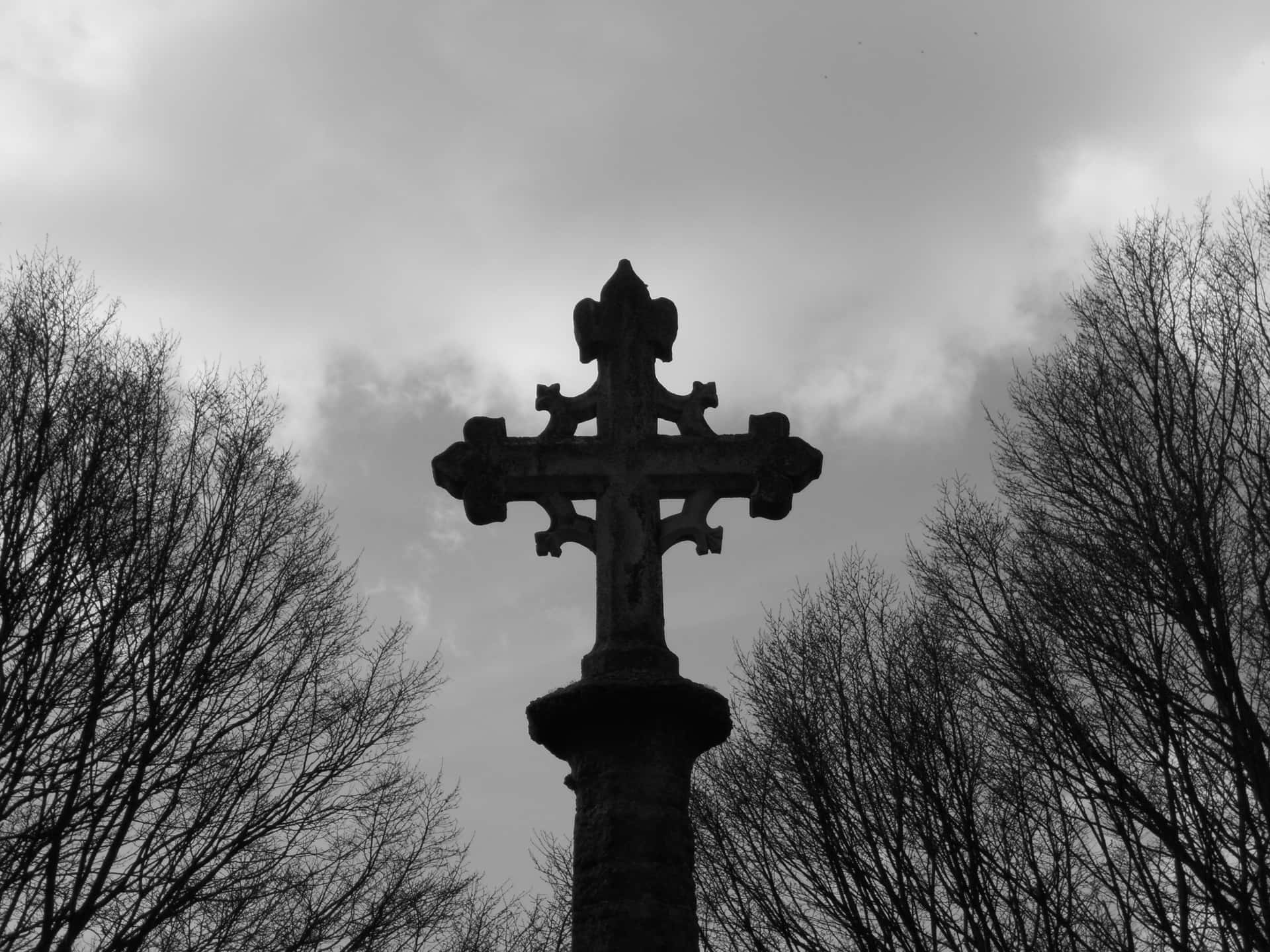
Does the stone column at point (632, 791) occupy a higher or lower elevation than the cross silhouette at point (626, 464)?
lower

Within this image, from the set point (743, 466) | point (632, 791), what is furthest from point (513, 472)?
point (632, 791)

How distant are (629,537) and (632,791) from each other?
1027 mm

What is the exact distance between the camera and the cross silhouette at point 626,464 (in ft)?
16.3

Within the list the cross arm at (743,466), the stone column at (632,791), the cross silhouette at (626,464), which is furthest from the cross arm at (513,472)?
the stone column at (632,791)

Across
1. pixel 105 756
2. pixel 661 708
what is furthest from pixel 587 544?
pixel 105 756

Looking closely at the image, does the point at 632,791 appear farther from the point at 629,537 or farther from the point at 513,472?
the point at 513,472

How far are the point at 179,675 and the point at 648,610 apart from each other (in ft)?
19.0

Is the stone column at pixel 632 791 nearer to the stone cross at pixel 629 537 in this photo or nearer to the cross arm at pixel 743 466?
the stone cross at pixel 629 537

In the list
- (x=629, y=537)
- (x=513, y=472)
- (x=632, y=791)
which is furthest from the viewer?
(x=513, y=472)

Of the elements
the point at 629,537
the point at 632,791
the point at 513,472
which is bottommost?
the point at 632,791

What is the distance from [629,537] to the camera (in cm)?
498

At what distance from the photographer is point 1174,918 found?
927 cm

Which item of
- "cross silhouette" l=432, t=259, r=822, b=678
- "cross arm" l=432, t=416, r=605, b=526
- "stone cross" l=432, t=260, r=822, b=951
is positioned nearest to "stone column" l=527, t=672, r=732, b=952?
"stone cross" l=432, t=260, r=822, b=951

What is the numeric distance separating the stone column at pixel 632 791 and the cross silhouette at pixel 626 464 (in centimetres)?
40
